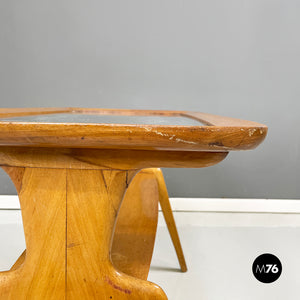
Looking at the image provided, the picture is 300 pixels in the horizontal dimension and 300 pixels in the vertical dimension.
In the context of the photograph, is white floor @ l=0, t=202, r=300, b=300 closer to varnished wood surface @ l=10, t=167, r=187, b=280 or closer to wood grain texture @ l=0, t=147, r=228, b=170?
varnished wood surface @ l=10, t=167, r=187, b=280

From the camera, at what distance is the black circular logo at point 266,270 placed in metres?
1.11

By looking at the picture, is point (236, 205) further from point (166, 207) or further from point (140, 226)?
point (140, 226)

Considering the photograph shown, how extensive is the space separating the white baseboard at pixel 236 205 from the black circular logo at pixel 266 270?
548 mm

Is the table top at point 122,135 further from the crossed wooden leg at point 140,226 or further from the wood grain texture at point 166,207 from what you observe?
the wood grain texture at point 166,207

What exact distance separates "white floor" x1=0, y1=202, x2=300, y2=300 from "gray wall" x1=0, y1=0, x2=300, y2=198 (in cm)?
30

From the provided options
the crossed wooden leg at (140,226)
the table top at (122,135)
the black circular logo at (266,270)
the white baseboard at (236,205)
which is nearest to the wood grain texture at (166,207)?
the crossed wooden leg at (140,226)

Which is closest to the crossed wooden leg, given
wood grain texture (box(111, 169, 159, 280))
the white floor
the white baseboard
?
wood grain texture (box(111, 169, 159, 280))

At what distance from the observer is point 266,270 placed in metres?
1.12

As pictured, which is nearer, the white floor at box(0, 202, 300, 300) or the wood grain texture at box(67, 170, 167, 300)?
the wood grain texture at box(67, 170, 167, 300)

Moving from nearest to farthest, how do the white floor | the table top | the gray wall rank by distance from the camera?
the table top
the white floor
the gray wall

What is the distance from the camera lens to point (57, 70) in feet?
5.25

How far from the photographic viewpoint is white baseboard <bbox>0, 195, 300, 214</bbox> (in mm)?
1715

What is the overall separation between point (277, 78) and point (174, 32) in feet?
1.90

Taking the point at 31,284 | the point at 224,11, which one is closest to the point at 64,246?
the point at 31,284
